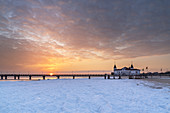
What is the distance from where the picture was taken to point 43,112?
781 cm

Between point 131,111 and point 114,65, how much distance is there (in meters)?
168

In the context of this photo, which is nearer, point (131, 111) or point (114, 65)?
point (131, 111)

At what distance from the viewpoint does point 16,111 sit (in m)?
8.04

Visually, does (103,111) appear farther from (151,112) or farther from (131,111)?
(151,112)

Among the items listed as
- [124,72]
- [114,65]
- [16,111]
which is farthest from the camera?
[114,65]

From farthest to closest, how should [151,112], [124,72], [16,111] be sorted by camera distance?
1. [124,72]
2. [16,111]
3. [151,112]

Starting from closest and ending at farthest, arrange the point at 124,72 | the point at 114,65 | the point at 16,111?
the point at 16,111 < the point at 124,72 < the point at 114,65

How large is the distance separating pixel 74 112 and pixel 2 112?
4900 millimetres

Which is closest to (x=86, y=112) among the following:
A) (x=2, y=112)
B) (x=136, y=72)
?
(x=2, y=112)

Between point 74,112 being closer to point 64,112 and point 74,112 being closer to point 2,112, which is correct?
point 64,112

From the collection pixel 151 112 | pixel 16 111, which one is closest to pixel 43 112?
pixel 16 111

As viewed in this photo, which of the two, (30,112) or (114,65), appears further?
(114,65)

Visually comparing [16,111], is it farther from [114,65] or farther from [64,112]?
[114,65]

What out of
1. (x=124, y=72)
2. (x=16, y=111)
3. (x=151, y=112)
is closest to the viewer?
(x=151, y=112)
